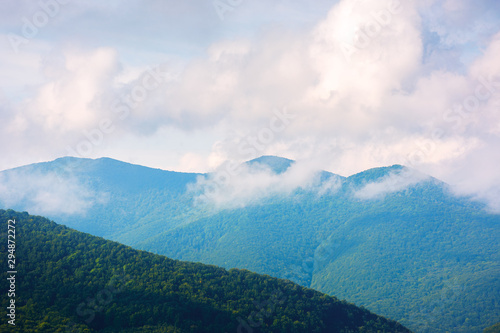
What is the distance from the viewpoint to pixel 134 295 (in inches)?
3366

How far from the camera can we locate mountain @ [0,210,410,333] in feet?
254

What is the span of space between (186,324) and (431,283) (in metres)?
142

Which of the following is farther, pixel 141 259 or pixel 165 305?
pixel 141 259

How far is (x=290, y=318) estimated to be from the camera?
3649 inches

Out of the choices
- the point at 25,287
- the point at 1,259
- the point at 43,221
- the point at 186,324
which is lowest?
the point at 186,324

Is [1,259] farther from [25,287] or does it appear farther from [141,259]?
[141,259]

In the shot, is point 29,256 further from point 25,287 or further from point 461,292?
point 461,292

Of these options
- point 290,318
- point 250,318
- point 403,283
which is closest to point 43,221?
point 250,318

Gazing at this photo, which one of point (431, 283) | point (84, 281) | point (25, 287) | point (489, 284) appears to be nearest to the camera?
point (25, 287)

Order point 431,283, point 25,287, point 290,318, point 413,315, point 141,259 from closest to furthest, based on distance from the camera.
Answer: point 25,287, point 290,318, point 141,259, point 413,315, point 431,283

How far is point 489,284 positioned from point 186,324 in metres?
143

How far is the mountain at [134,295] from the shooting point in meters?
77.5

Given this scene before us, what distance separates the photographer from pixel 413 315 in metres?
158

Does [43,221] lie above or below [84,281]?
above
